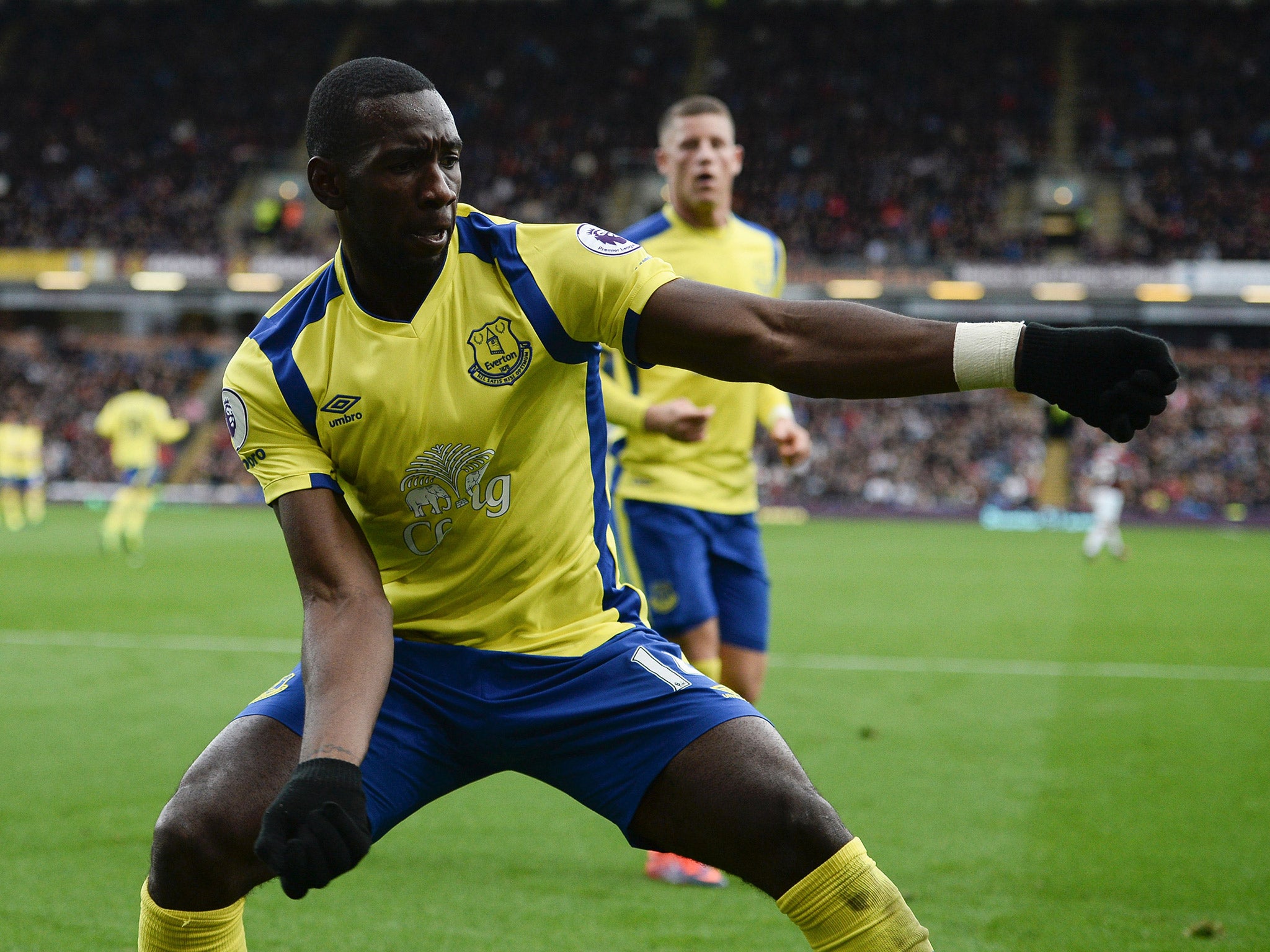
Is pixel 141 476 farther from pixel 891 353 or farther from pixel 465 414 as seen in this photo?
pixel 891 353

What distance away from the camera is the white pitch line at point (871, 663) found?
9.11m

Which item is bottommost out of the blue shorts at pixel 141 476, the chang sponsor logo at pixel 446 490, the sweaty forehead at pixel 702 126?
the blue shorts at pixel 141 476

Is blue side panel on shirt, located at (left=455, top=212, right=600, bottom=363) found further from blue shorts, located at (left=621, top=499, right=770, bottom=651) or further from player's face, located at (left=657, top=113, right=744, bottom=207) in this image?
player's face, located at (left=657, top=113, right=744, bottom=207)

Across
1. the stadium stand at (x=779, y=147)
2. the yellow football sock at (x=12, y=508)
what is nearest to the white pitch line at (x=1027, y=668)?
the yellow football sock at (x=12, y=508)

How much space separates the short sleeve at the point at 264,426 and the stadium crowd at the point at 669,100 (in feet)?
99.7

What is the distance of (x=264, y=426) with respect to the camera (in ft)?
8.77

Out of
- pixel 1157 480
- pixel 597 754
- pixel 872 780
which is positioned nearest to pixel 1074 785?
pixel 872 780

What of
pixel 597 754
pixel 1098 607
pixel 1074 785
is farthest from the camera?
pixel 1098 607

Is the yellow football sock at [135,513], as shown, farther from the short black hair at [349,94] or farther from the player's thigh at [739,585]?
the short black hair at [349,94]

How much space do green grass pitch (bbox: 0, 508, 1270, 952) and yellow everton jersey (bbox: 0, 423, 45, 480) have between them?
1349 cm

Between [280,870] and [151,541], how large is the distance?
19421 millimetres

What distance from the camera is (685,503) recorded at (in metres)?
4.98

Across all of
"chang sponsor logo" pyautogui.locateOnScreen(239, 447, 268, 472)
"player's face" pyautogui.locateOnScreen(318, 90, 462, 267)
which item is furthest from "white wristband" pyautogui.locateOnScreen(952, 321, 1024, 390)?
"chang sponsor logo" pyautogui.locateOnScreen(239, 447, 268, 472)

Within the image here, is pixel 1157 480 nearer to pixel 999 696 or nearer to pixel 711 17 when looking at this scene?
pixel 711 17
